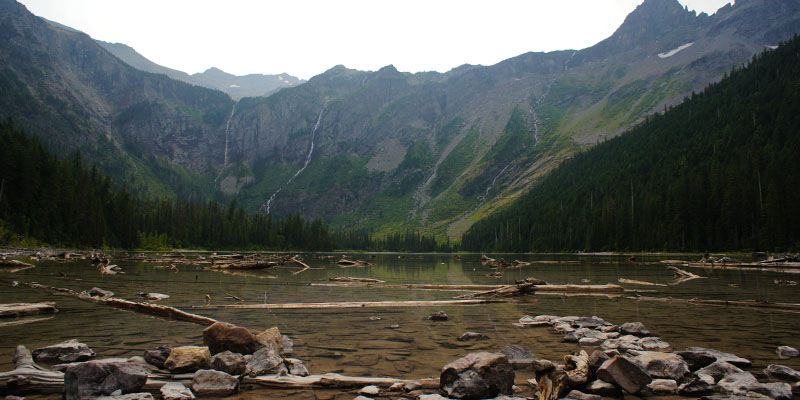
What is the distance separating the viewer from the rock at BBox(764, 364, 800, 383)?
7.35 meters

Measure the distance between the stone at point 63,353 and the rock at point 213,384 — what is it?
3197mm

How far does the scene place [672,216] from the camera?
3848 inches

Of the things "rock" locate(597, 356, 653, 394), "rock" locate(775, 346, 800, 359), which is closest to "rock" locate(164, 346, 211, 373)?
"rock" locate(597, 356, 653, 394)

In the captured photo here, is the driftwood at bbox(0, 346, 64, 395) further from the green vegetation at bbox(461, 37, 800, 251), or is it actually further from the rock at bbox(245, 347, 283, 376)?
the green vegetation at bbox(461, 37, 800, 251)

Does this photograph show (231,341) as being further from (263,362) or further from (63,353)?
(63,353)

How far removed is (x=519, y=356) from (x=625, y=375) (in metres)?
2.29

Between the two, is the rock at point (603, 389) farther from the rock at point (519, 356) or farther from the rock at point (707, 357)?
the rock at point (707, 357)

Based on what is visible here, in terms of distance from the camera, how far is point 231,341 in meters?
8.72

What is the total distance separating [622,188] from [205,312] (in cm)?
14885

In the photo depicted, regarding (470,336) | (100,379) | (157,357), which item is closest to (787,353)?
(470,336)

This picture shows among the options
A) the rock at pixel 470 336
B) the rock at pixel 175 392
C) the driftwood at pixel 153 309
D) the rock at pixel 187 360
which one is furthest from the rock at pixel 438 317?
the rock at pixel 175 392

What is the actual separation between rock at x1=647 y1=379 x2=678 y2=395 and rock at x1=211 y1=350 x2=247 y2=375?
24.0 feet

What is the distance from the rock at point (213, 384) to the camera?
657cm

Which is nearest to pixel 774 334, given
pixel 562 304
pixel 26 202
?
pixel 562 304
